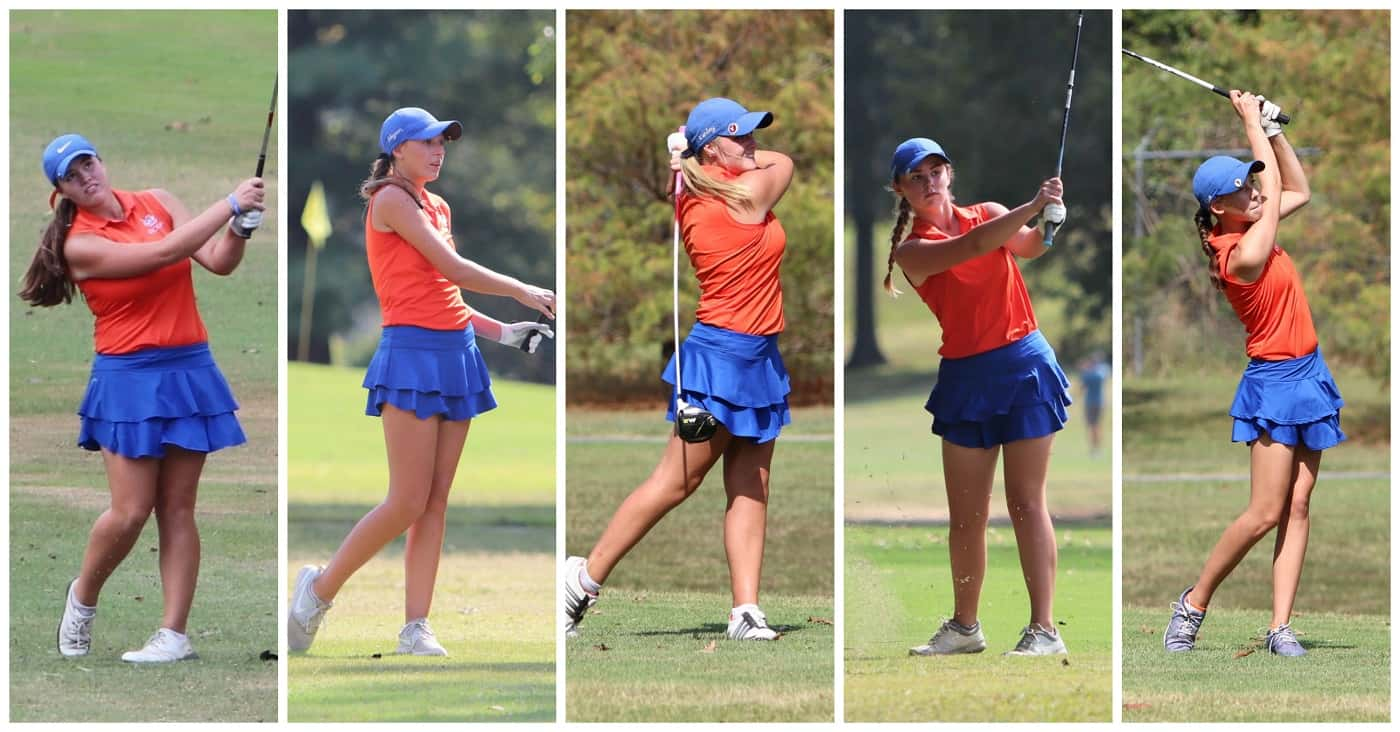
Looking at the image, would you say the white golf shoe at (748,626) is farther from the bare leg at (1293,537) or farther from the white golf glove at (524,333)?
the bare leg at (1293,537)

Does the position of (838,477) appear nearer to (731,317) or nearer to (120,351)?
(731,317)

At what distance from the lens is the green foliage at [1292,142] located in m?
15.5

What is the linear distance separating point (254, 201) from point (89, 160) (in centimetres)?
56

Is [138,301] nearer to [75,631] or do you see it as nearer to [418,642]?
[75,631]

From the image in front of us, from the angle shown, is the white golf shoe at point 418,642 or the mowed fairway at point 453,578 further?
the white golf shoe at point 418,642

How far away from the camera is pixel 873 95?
1024cm

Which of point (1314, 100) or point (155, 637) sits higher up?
point (1314, 100)

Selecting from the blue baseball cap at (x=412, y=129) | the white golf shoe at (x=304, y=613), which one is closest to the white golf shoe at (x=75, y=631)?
the white golf shoe at (x=304, y=613)

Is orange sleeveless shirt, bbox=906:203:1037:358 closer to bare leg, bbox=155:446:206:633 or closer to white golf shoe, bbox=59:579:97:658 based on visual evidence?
bare leg, bbox=155:446:206:633

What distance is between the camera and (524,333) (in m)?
6.97

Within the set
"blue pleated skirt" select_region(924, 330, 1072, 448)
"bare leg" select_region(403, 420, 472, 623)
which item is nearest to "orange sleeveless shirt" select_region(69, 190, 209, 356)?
"bare leg" select_region(403, 420, 472, 623)

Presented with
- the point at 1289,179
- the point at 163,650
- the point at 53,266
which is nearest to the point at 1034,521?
the point at 1289,179

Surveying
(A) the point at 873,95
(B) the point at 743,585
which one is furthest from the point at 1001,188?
(B) the point at 743,585

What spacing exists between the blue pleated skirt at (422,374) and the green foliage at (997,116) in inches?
59.3
